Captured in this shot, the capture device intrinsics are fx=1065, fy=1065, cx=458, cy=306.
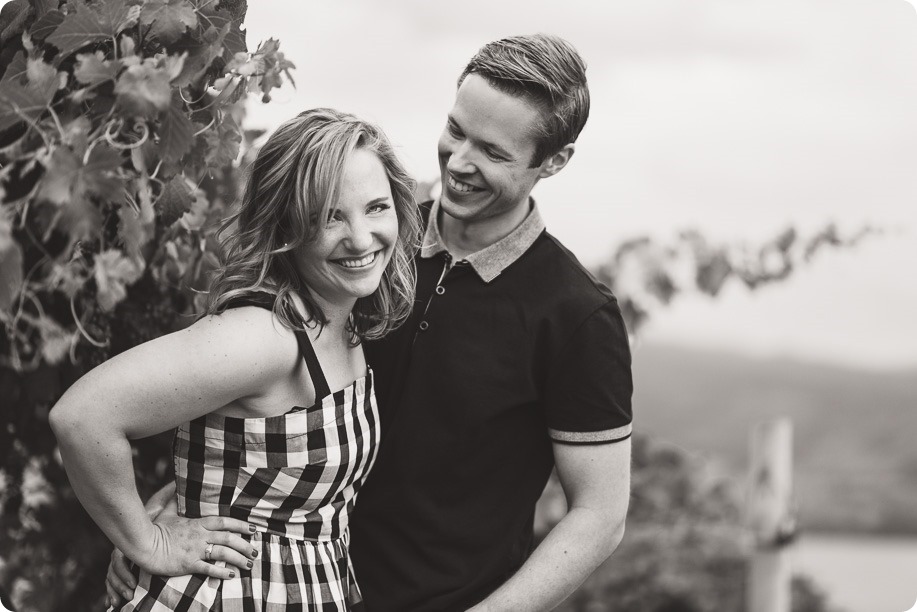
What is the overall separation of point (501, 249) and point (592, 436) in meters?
0.44

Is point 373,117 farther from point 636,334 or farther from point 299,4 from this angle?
point 299,4

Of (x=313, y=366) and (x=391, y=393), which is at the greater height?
(x=313, y=366)

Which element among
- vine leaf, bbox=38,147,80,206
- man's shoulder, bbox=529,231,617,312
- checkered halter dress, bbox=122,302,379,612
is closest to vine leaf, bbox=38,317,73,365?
checkered halter dress, bbox=122,302,379,612

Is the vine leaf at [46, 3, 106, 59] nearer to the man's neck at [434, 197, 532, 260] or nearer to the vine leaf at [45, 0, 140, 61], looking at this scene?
the vine leaf at [45, 0, 140, 61]

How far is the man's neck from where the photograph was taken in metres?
2.31

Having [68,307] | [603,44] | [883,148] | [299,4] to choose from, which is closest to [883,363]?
[883,148]

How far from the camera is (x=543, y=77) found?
2221mm

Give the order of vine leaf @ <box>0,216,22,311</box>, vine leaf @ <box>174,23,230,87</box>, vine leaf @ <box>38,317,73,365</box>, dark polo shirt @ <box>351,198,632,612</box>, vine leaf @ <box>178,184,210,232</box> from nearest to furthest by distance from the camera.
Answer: vine leaf @ <box>0,216,22,311</box> → vine leaf @ <box>174,23,230,87</box> → vine leaf @ <box>38,317,73,365</box> → dark polo shirt @ <box>351,198,632,612</box> → vine leaf @ <box>178,184,210,232</box>

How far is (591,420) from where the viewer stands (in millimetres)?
2160

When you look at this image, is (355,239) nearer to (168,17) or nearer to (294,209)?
(294,209)

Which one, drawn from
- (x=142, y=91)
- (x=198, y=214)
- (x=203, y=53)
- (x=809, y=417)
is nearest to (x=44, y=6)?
(x=203, y=53)

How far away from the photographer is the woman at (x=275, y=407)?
1816 mm

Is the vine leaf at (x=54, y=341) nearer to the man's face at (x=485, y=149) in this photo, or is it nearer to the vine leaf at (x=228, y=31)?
the vine leaf at (x=228, y=31)

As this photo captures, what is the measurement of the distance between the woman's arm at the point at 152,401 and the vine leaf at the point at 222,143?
32 centimetres
